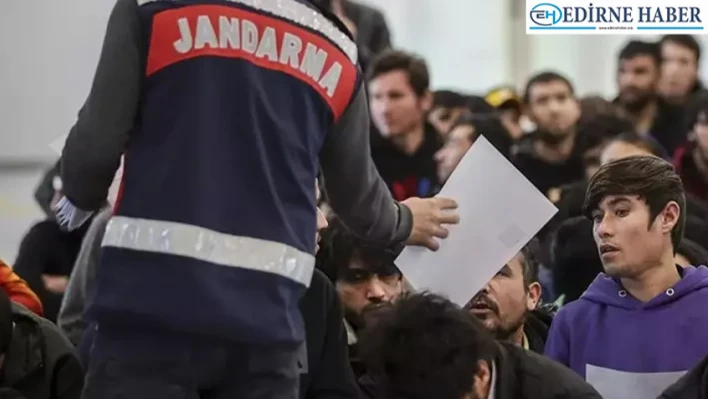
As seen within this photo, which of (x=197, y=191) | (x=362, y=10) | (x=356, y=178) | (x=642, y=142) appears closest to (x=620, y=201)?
(x=356, y=178)

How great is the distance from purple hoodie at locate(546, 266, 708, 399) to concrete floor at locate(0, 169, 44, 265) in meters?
6.63

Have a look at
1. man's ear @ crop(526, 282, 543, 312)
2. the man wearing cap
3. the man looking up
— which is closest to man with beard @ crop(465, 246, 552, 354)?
man's ear @ crop(526, 282, 543, 312)

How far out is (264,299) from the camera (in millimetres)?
2197

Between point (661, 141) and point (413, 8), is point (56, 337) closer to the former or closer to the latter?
point (661, 141)

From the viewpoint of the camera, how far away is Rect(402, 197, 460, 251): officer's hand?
263cm

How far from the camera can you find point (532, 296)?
325 centimetres

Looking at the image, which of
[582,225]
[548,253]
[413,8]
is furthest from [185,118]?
[413,8]

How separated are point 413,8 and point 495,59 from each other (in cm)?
73

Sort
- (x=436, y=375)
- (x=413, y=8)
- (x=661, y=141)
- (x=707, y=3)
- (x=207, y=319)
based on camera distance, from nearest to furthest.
Answer: 1. (x=207, y=319)
2. (x=436, y=375)
3. (x=707, y=3)
4. (x=661, y=141)
5. (x=413, y=8)

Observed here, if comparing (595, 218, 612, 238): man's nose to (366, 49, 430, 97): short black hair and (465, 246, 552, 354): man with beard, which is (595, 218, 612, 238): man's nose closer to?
(465, 246, 552, 354): man with beard

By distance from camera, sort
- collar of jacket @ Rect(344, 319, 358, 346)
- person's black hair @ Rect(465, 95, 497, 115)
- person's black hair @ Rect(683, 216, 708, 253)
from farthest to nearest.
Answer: person's black hair @ Rect(465, 95, 497, 115), person's black hair @ Rect(683, 216, 708, 253), collar of jacket @ Rect(344, 319, 358, 346)

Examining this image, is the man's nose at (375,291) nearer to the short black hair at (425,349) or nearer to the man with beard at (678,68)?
the short black hair at (425,349)

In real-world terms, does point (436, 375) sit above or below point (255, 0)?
below

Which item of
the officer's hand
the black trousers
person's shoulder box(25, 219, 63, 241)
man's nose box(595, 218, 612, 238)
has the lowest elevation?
person's shoulder box(25, 219, 63, 241)
